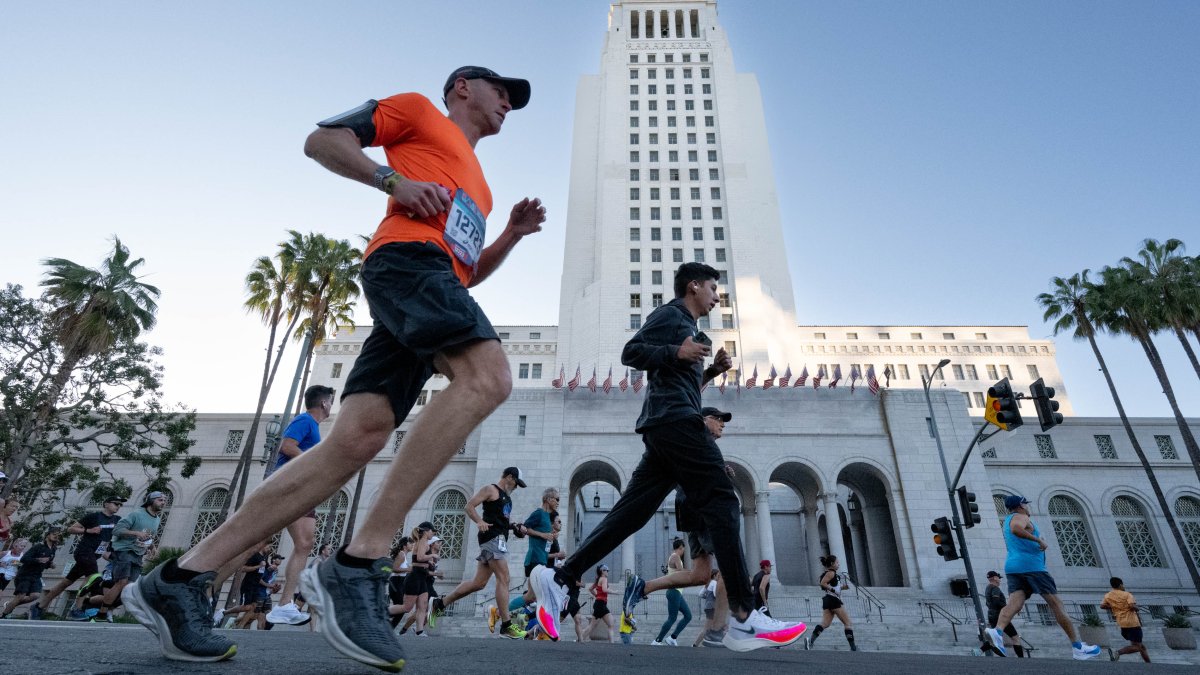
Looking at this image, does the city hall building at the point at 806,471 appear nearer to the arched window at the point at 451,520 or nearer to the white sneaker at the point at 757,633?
the arched window at the point at 451,520

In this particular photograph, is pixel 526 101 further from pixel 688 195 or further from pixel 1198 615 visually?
pixel 688 195

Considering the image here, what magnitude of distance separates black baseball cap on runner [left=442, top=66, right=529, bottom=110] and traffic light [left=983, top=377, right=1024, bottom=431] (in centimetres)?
1283

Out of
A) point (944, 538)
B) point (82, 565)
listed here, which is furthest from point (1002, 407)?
point (82, 565)

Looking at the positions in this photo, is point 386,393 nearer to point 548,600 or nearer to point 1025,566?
point 548,600

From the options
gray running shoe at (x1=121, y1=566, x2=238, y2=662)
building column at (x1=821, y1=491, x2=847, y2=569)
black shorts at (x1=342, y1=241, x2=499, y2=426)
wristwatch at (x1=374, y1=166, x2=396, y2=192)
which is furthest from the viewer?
building column at (x1=821, y1=491, x2=847, y2=569)

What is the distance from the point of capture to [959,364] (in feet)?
210

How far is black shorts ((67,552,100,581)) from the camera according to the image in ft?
33.5

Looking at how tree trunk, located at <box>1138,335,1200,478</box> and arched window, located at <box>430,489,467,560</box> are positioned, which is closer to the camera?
tree trunk, located at <box>1138,335,1200,478</box>

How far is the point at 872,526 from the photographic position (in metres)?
29.0

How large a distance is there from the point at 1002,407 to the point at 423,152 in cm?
1386

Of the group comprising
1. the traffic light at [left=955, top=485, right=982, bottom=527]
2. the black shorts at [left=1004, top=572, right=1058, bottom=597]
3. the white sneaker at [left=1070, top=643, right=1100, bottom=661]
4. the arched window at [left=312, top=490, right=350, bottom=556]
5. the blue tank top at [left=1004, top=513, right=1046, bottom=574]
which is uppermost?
the arched window at [left=312, top=490, right=350, bottom=556]

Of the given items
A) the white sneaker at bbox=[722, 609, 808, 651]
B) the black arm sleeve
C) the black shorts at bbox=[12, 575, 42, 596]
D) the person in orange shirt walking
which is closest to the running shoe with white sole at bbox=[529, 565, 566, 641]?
the white sneaker at bbox=[722, 609, 808, 651]

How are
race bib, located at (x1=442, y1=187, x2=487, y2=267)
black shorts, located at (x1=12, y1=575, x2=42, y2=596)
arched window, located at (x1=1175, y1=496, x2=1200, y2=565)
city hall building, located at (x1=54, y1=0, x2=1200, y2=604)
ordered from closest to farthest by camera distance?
race bib, located at (x1=442, y1=187, x2=487, y2=267)
black shorts, located at (x1=12, y1=575, x2=42, y2=596)
city hall building, located at (x1=54, y1=0, x2=1200, y2=604)
arched window, located at (x1=1175, y1=496, x2=1200, y2=565)

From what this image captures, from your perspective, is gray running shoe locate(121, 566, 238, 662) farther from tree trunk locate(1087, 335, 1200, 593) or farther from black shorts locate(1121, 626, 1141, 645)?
tree trunk locate(1087, 335, 1200, 593)
